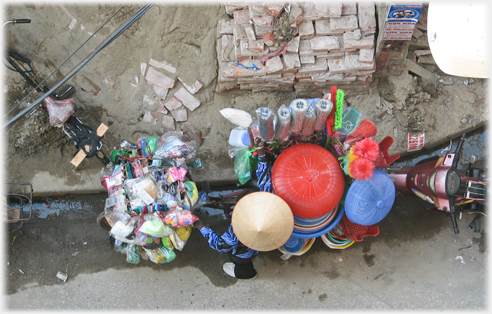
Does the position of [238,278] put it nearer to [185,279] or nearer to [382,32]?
[185,279]

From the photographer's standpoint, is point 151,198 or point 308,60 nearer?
point 151,198

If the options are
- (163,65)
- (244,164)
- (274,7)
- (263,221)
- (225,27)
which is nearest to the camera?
(263,221)

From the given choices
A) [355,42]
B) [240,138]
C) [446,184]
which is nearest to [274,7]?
[355,42]

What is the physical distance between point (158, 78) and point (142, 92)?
294 millimetres

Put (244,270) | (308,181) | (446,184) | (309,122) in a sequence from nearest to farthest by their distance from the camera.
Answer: (309,122), (308,181), (446,184), (244,270)

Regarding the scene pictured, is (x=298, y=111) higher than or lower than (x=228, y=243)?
higher

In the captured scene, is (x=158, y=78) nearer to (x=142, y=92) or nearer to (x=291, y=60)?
(x=142, y=92)

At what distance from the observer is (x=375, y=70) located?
4375 mm

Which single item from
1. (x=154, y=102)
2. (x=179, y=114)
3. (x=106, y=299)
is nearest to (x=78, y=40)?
(x=154, y=102)

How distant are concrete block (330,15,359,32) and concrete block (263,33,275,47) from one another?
71 cm

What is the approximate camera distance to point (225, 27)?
4.33m

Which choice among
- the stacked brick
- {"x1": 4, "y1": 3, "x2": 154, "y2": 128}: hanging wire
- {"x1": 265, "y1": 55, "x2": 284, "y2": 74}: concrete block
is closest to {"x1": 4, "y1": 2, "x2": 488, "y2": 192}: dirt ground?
the stacked brick

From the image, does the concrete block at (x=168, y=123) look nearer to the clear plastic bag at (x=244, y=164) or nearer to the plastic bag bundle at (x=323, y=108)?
the clear plastic bag at (x=244, y=164)

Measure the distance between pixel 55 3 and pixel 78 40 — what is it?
532 mm
